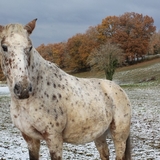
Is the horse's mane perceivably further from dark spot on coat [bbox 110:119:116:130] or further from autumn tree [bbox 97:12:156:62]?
autumn tree [bbox 97:12:156:62]

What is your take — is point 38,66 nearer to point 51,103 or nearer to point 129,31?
point 51,103

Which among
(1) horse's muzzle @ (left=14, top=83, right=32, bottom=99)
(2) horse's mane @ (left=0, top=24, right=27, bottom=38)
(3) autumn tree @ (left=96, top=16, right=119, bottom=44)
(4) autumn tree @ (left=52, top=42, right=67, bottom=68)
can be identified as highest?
(3) autumn tree @ (left=96, top=16, right=119, bottom=44)

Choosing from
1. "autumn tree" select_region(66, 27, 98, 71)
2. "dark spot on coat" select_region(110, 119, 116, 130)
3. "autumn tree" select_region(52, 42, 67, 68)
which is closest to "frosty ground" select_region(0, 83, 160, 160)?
"dark spot on coat" select_region(110, 119, 116, 130)

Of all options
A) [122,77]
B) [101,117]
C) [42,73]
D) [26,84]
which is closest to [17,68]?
[26,84]

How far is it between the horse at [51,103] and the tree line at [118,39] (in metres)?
52.7

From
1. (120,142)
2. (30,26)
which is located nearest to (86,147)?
(120,142)

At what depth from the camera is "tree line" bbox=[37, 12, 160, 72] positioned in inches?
2275

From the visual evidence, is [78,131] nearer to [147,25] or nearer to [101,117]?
[101,117]

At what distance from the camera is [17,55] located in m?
2.55

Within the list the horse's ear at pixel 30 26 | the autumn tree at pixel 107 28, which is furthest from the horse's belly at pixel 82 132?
the autumn tree at pixel 107 28

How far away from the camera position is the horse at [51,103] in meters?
2.59

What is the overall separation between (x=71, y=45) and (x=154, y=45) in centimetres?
2151

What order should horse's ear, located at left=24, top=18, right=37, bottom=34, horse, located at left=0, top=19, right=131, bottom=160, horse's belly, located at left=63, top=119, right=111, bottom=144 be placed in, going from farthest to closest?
1. horse's belly, located at left=63, top=119, right=111, bottom=144
2. horse's ear, located at left=24, top=18, right=37, bottom=34
3. horse, located at left=0, top=19, right=131, bottom=160

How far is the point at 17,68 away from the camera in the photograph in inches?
98.0
